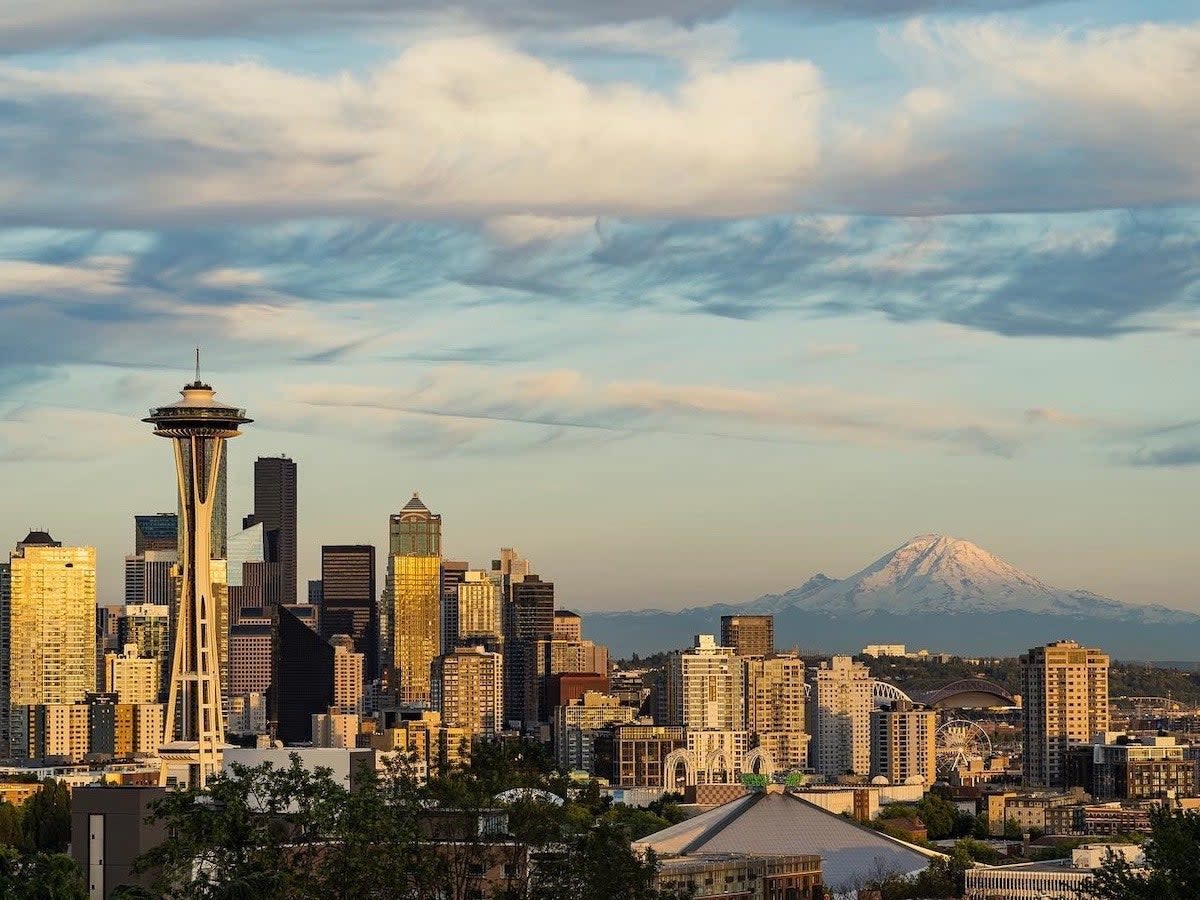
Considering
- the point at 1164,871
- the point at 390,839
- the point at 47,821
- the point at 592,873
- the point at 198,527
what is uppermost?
the point at 198,527

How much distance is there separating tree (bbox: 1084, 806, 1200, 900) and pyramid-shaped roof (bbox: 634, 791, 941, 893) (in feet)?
239

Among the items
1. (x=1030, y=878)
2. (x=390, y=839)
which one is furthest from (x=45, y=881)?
(x=1030, y=878)

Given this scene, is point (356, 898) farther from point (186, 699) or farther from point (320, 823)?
point (186, 699)

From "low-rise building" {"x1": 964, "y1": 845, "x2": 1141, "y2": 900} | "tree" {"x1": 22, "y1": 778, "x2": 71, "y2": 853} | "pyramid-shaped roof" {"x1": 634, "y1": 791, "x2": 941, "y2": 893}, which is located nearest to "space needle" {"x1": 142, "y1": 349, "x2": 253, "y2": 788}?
"tree" {"x1": 22, "y1": 778, "x2": 71, "y2": 853}

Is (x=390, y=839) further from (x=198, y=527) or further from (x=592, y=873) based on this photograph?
(x=198, y=527)

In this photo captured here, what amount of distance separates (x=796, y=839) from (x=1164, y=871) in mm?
90644

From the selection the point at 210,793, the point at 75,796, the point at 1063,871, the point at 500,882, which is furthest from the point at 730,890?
the point at 210,793

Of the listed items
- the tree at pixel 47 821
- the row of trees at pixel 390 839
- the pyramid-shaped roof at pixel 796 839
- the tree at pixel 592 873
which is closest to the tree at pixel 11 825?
the tree at pixel 47 821

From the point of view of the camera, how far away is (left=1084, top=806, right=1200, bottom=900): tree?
205ft

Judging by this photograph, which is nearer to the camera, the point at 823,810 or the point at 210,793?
the point at 210,793

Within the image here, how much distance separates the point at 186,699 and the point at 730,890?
162 ft

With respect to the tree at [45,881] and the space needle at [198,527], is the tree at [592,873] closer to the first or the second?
the tree at [45,881]

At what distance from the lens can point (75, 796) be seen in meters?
70.5

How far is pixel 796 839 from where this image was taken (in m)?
155
